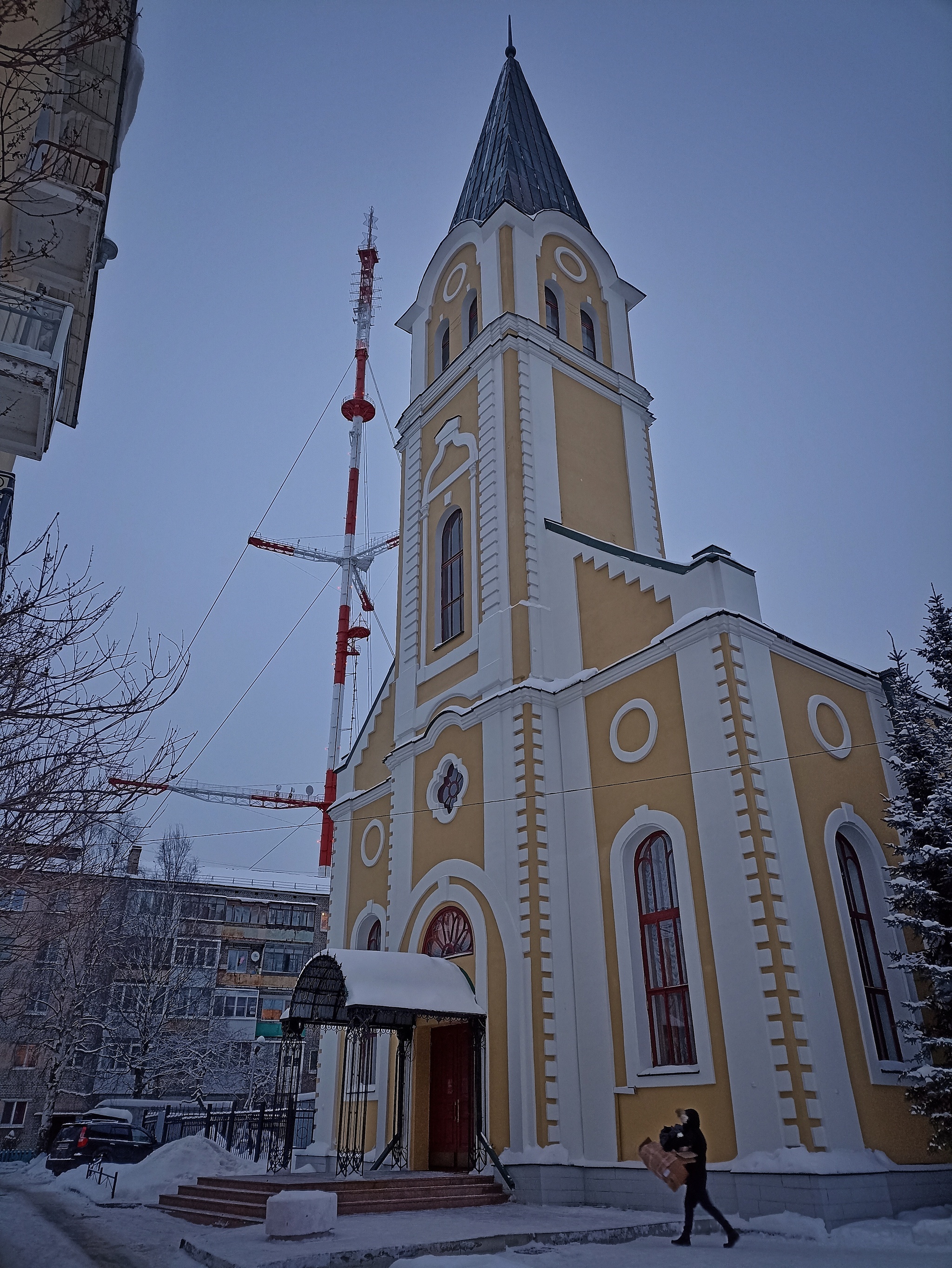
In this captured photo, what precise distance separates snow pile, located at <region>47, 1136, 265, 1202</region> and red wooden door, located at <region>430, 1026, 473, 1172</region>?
350 centimetres

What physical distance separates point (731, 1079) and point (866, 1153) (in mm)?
1690

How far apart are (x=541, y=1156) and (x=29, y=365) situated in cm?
1188

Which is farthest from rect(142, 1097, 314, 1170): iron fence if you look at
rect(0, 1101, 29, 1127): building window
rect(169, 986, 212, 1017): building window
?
rect(0, 1101, 29, 1127): building window

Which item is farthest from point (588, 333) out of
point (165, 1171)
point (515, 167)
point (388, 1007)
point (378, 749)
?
point (165, 1171)

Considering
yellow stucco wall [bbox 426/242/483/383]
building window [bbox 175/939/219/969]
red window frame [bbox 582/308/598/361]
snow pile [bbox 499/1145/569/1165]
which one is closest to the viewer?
snow pile [bbox 499/1145/569/1165]

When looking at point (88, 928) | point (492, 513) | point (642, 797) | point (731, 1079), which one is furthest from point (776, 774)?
point (88, 928)

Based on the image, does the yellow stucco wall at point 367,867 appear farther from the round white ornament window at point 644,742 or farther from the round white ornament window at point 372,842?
the round white ornament window at point 644,742

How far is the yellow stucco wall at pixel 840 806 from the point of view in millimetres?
11523

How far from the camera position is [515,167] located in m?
25.0

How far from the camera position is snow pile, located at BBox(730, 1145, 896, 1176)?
1031 centimetres

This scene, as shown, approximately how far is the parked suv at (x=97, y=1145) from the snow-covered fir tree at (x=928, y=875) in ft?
61.9

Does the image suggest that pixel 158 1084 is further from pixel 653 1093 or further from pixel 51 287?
pixel 51 287

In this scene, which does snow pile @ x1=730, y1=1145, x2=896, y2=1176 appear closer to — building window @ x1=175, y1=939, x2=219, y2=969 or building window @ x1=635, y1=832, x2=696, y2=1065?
building window @ x1=635, y1=832, x2=696, y2=1065

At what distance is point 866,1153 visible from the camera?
10.9 meters
